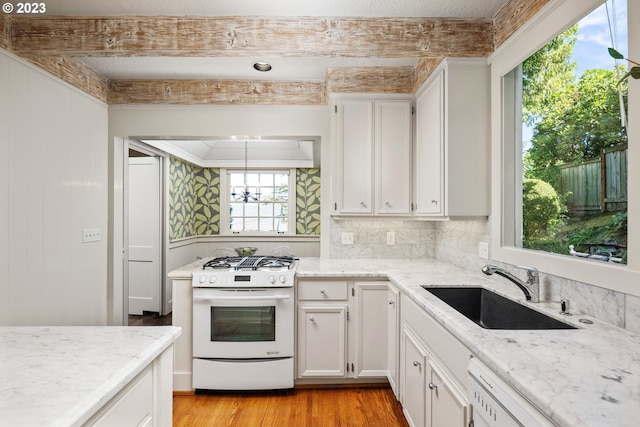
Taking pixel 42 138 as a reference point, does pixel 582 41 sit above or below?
above

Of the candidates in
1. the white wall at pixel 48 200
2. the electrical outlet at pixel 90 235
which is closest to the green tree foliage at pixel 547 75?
the white wall at pixel 48 200

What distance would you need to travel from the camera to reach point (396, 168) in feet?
8.93

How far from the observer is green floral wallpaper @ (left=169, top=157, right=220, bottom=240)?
475cm

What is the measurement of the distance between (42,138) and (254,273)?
1646 millimetres

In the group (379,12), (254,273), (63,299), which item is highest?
(379,12)

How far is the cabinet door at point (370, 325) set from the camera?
8.09 ft

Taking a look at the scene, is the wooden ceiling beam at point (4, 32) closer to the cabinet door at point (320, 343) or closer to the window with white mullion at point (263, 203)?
the cabinet door at point (320, 343)

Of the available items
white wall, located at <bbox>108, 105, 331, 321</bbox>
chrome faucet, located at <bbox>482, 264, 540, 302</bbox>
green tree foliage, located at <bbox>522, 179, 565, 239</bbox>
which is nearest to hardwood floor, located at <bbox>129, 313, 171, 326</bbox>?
white wall, located at <bbox>108, 105, 331, 321</bbox>

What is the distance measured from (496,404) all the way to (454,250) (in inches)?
69.0

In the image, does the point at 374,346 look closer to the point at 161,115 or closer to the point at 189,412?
the point at 189,412

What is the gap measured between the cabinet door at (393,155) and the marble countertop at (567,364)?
1.22 m

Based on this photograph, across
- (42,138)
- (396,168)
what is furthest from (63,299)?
(396,168)

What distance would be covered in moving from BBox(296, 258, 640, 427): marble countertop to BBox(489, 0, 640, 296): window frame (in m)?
0.19

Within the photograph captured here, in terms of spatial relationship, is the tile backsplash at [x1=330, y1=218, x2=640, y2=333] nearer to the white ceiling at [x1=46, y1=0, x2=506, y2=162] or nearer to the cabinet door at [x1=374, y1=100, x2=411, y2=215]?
the cabinet door at [x1=374, y1=100, x2=411, y2=215]
